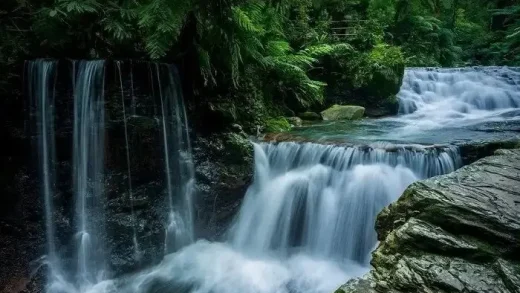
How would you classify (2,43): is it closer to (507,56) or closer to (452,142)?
(452,142)

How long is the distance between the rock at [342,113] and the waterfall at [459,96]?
120 centimetres

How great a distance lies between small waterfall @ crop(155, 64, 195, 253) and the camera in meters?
6.22

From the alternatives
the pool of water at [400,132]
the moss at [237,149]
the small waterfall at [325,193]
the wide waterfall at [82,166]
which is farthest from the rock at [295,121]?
the wide waterfall at [82,166]

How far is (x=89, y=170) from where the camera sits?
5.69m

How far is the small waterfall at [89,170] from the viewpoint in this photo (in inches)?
216

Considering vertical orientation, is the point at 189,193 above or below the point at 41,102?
below

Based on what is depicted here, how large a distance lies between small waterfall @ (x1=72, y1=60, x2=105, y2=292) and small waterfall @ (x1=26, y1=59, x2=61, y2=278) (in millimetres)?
300

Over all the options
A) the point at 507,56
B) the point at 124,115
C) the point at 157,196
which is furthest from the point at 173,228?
the point at 507,56

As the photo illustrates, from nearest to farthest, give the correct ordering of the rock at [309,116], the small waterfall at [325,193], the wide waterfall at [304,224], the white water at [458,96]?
the wide waterfall at [304,224] → the small waterfall at [325,193] → the rock at [309,116] → the white water at [458,96]

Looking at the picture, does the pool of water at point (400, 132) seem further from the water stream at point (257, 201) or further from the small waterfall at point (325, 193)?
the small waterfall at point (325, 193)

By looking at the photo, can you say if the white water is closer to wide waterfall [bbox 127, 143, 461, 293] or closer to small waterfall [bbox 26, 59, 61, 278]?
wide waterfall [bbox 127, 143, 461, 293]

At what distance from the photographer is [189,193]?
6.53 meters

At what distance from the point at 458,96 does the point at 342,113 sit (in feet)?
14.4

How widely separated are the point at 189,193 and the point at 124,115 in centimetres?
168
